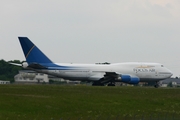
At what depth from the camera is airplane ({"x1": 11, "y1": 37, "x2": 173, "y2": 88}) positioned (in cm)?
7112

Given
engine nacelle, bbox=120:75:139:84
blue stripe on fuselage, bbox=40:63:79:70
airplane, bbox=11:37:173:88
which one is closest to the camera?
airplane, bbox=11:37:173:88

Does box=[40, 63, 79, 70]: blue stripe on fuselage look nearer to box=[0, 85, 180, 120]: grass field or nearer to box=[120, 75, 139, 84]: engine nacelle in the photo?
box=[120, 75, 139, 84]: engine nacelle

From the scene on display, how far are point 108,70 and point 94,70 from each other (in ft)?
8.81

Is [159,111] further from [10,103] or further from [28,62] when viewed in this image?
[28,62]

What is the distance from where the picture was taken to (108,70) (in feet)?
250

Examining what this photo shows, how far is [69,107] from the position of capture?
36375 mm

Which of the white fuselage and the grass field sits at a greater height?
the white fuselage

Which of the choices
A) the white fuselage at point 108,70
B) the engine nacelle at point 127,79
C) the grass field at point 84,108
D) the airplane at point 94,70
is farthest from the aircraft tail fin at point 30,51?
the grass field at point 84,108

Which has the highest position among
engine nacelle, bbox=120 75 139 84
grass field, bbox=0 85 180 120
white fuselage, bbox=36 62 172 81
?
white fuselage, bbox=36 62 172 81

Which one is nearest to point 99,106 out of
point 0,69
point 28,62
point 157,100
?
point 157,100

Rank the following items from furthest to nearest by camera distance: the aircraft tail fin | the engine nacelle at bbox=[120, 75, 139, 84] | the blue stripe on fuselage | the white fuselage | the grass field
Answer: the engine nacelle at bbox=[120, 75, 139, 84] < the white fuselage < the blue stripe on fuselage < the aircraft tail fin < the grass field

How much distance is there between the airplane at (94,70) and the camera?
233ft

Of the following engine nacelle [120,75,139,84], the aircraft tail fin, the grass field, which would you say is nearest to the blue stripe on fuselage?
the aircraft tail fin

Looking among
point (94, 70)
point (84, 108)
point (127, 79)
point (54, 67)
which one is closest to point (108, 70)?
point (94, 70)
